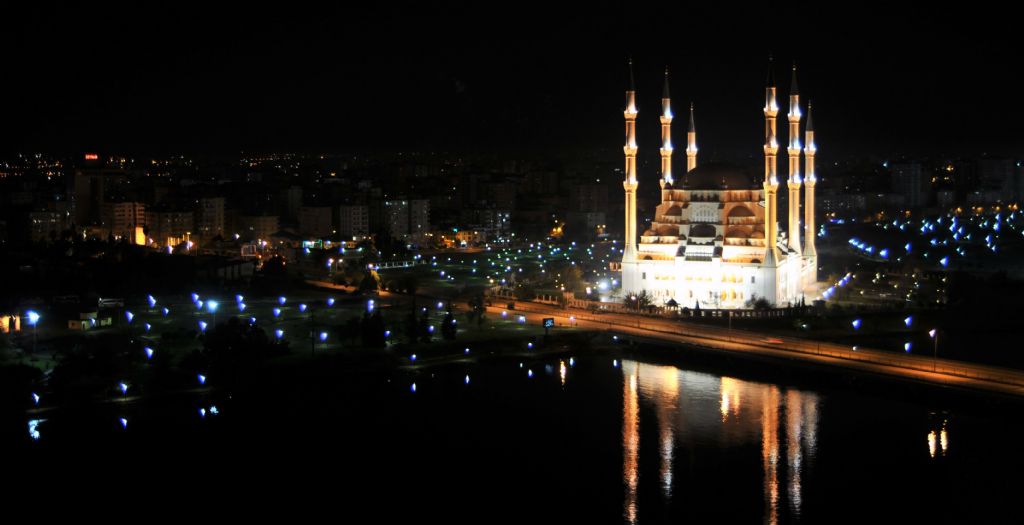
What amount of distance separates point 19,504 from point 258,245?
754 inches

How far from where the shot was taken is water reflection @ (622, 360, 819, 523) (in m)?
9.42

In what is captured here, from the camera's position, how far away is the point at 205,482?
31.8 ft

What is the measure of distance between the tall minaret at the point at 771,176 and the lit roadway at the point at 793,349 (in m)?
1.94

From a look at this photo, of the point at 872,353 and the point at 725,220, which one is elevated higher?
the point at 725,220

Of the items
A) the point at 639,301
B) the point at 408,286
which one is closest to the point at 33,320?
the point at 408,286

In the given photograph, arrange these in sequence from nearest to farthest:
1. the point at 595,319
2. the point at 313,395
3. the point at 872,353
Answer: the point at 313,395 → the point at 872,353 → the point at 595,319

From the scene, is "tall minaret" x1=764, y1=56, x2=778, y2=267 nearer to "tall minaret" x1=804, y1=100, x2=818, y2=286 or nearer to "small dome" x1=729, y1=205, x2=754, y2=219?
"small dome" x1=729, y1=205, x2=754, y2=219

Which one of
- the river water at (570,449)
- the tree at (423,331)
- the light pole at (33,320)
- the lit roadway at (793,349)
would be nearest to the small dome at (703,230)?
the lit roadway at (793,349)

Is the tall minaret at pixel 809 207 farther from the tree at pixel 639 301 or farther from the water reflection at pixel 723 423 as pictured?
the water reflection at pixel 723 423

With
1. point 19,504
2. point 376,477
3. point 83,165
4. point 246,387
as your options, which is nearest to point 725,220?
point 246,387

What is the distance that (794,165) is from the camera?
19.0m

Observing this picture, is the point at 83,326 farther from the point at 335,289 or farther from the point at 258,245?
the point at 258,245

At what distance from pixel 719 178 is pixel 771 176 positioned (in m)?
1.10

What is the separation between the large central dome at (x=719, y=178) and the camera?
59.0ft
